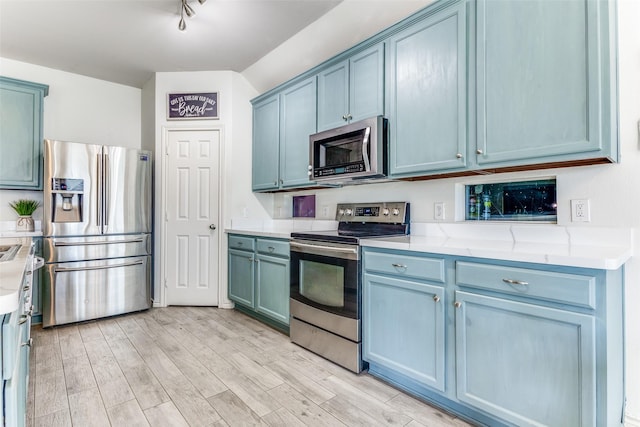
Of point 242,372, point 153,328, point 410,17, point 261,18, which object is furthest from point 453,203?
point 153,328

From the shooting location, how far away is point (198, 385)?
2033mm

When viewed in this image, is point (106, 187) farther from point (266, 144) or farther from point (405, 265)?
point (405, 265)

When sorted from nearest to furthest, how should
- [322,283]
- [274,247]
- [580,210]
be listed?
[580,210] < [322,283] < [274,247]

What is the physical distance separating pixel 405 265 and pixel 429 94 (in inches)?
41.9

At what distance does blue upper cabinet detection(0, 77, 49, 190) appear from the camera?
A: 3.10m

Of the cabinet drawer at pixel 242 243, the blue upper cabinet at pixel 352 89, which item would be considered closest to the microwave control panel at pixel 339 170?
the blue upper cabinet at pixel 352 89

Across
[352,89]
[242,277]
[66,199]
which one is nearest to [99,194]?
[66,199]

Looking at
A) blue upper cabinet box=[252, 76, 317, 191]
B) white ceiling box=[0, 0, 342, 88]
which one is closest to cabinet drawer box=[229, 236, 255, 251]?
blue upper cabinet box=[252, 76, 317, 191]

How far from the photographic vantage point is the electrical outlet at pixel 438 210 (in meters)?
2.31

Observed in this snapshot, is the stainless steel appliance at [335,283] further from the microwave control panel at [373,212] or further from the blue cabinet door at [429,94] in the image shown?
the blue cabinet door at [429,94]

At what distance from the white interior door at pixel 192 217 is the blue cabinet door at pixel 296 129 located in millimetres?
874

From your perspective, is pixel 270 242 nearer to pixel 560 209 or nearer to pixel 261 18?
pixel 261 18

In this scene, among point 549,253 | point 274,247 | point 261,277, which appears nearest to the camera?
point 549,253

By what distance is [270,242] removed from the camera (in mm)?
2939
